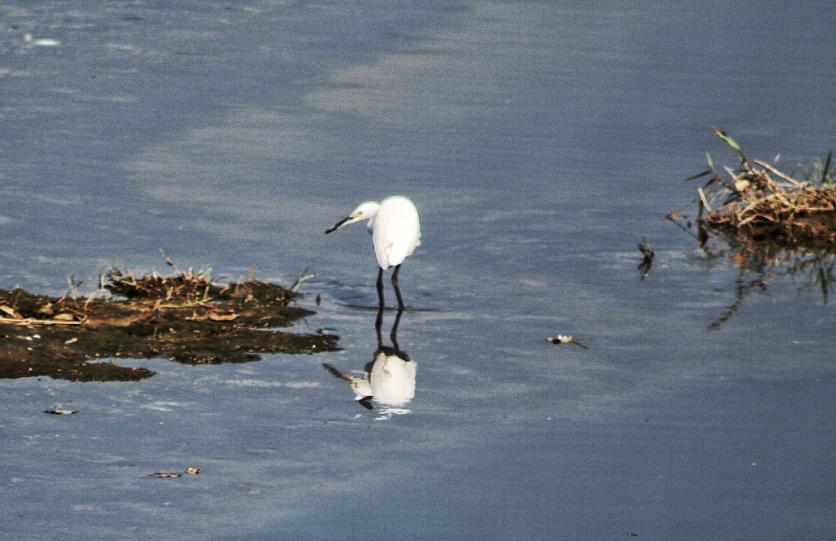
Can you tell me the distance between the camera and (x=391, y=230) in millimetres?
12602

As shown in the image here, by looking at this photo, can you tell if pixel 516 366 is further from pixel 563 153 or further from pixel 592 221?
pixel 563 153

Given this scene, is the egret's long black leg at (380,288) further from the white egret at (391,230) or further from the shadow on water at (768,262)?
the shadow on water at (768,262)

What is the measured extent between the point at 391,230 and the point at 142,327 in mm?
2400

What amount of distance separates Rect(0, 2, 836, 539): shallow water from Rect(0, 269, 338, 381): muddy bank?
243 millimetres

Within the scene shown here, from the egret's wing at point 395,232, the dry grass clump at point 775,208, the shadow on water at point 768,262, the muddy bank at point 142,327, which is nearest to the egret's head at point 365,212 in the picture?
the egret's wing at point 395,232

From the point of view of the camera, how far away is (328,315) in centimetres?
1186

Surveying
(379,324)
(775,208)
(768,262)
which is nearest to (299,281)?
(379,324)

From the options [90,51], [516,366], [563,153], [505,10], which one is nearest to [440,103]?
[563,153]

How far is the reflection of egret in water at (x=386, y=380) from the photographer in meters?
10.0

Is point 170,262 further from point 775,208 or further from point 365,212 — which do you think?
point 775,208

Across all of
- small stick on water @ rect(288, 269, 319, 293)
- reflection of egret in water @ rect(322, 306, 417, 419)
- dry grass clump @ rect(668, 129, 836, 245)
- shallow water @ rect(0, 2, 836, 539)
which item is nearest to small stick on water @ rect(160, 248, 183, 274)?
shallow water @ rect(0, 2, 836, 539)

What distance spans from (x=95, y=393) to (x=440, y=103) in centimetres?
1040

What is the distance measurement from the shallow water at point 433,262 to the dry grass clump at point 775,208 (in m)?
0.66

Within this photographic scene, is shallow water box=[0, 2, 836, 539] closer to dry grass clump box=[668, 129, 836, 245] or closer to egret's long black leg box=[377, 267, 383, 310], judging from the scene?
egret's long black leg box=[377, 267, 383, 310]
